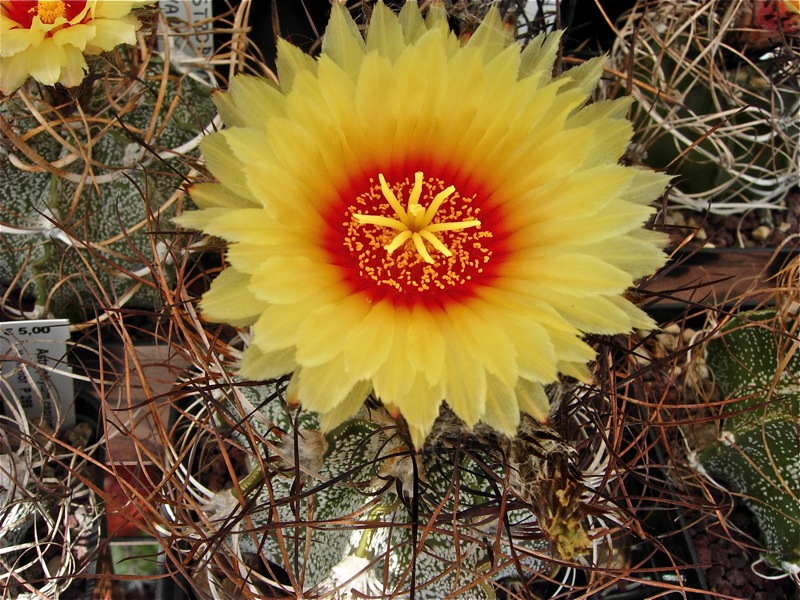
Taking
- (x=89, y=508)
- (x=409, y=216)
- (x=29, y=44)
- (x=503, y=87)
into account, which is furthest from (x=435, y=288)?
(x=89, y=508)

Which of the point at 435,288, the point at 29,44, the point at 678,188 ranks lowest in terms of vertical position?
the point at 678,188

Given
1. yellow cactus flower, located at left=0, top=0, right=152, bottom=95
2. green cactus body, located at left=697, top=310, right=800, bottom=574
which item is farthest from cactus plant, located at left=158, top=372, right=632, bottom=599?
yellow cactus flower, located at left=0, top=0, right=152, bottom=95

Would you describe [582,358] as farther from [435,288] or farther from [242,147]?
[242,147]

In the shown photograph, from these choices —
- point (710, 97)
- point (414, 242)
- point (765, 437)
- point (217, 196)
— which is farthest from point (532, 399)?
point (710, 97)

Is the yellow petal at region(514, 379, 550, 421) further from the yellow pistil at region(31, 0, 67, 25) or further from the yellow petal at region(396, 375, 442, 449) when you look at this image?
the yellow pistil at region(31, 0, 67, 25)

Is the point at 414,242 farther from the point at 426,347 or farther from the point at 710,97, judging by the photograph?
the point at 710,97

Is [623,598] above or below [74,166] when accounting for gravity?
below

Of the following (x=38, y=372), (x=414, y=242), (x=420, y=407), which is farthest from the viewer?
(x=38, y=372)
